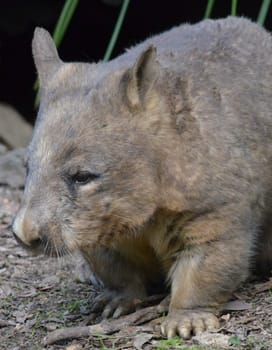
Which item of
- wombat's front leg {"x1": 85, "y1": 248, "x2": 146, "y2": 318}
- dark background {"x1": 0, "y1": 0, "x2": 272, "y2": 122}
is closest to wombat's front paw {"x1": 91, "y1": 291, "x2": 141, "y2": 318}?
wombat's front leg {"x1": 85, "y1": 248, "x2": 146, "y2": 318}

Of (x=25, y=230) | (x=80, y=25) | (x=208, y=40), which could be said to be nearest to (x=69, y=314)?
(x=25, y=230)

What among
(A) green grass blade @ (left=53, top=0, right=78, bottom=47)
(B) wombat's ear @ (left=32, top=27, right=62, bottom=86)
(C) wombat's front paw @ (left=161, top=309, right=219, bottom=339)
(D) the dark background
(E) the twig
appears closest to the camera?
(C) wombat's front paw @ (left=161, top=309, right=219, bottom=339)

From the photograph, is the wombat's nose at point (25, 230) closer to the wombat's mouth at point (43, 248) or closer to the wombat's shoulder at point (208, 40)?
the wombat's mouth at point (43, 248)

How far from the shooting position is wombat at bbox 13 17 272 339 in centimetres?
434

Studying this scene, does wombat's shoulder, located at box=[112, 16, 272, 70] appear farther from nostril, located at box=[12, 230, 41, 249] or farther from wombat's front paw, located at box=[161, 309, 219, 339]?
wombat's front paw, located at box=[161, 309, 219, 339]

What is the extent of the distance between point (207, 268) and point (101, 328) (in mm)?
627

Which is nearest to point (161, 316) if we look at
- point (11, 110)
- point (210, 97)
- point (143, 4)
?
point (210, 97)

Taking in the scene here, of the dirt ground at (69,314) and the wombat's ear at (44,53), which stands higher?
the wombat's ear at (44,53)

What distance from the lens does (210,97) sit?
4.78 metres

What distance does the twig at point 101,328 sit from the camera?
4699 mm

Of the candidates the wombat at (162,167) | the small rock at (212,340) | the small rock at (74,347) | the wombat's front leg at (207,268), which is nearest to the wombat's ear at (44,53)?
the wombat at (162,167)

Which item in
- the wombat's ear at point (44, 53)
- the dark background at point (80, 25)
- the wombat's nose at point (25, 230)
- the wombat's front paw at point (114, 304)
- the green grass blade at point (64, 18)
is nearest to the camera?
the wombat's nose at point (25, 230)

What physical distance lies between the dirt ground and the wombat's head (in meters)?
0.54

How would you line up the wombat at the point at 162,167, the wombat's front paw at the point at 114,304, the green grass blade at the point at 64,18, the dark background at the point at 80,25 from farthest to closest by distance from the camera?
the dark background at the point at 80,25 < the green grass blade at the point at 64,18 < the wombat's front paw at the point at 114,304 < the wombat at the point at 162,167
